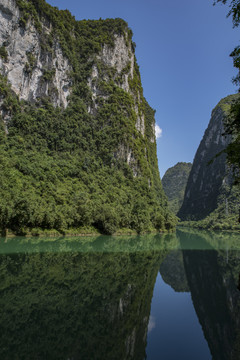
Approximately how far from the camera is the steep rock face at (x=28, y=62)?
62.1 meters

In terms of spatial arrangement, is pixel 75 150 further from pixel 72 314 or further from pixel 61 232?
pixel 72 314

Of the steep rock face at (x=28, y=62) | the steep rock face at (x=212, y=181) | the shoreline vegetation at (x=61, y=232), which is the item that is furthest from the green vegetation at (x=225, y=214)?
the steep rock face at (x=28, y=62)

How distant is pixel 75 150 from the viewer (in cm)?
7125

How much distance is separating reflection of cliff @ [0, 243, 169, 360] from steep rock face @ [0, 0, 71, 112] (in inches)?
2585

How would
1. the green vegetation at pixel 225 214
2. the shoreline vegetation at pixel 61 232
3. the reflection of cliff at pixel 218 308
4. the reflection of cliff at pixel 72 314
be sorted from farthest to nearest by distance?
the green vegetation at pixel 225 214
the shoreline vegetation at pixel 61 232
the reflection of cliff at pixel 218 308
the reflection of cliff at pixel 72 314

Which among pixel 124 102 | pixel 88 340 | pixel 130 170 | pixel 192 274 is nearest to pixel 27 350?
pixel 88 340

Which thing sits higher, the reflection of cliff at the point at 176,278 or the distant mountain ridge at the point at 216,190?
the distant mountain ridge at the point at 216,190

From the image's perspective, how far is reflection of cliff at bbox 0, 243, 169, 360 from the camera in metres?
5.04

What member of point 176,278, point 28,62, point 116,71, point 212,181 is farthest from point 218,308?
point 212,181

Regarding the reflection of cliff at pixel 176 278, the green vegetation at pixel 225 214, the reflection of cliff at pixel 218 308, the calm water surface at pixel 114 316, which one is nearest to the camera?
the calm water surface at pixel 114 316

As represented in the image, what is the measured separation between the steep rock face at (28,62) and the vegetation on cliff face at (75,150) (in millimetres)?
1414

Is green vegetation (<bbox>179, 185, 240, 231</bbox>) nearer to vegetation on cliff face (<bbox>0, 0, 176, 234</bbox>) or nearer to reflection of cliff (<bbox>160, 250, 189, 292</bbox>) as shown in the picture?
vegetation on cliff face (<bbox>0, 0, 176, 234</bbox>)

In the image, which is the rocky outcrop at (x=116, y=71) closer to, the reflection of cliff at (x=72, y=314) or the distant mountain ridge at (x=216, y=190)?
the distant mountain ridge at (x=216, y=190)

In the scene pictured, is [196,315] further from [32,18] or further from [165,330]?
[32,18]
